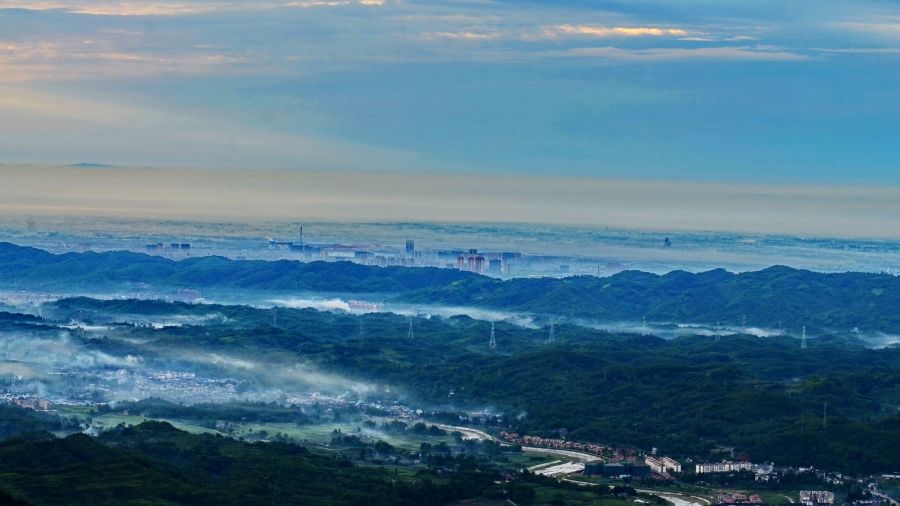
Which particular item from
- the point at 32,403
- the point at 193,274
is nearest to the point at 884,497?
the point at 32,403

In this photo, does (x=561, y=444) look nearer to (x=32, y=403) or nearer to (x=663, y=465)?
(x=663, y=465)

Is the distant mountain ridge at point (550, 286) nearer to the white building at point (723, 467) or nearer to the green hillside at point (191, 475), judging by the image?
the white building at point (723, 467)

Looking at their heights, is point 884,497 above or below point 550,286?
below

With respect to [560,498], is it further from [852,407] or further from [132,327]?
[132,327]

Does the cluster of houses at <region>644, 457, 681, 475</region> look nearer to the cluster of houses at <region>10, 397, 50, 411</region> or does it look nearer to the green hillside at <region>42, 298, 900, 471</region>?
the green hillside at <region>42, 298, 900, 471</region>

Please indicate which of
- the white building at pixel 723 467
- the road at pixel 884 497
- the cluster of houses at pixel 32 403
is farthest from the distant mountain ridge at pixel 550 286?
the road at pixel 884 497

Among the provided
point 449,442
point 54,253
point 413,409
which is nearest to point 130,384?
point 413,409
